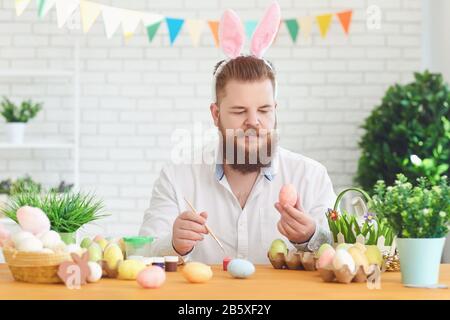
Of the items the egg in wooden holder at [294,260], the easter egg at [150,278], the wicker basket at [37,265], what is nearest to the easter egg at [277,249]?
the egg in wooden holder at [294,260]

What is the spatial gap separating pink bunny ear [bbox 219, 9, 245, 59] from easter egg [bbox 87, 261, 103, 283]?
119 cm

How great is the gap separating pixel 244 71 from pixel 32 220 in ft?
3.57

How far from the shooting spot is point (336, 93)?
5332 millimetres

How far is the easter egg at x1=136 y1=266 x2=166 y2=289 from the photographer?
1.90 m

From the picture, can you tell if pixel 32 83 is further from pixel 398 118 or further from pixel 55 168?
pixel 398 118

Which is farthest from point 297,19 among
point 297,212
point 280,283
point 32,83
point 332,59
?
point 280,283

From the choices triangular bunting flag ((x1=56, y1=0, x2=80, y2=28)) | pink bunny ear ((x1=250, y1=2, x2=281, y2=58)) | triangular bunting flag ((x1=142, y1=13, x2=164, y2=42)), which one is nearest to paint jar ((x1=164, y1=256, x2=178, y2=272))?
pink bunny ear ((x1=250, y1=2, x2=281, y2=58))

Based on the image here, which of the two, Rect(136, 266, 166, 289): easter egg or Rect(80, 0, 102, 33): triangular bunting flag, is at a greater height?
Rect(80, 0, 102, 33): triangular bunting flag

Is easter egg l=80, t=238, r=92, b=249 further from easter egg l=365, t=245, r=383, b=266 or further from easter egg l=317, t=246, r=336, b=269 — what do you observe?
easter egg l=365, t=245, r=383, b=266

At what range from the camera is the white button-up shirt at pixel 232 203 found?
3.00 metres

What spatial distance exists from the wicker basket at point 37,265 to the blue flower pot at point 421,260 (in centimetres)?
82

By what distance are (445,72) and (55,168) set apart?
102 inches

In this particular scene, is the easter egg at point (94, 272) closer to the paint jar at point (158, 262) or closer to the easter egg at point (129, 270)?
the easter egg at point (129, 270)

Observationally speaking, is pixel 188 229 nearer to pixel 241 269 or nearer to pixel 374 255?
pixel 241 269
